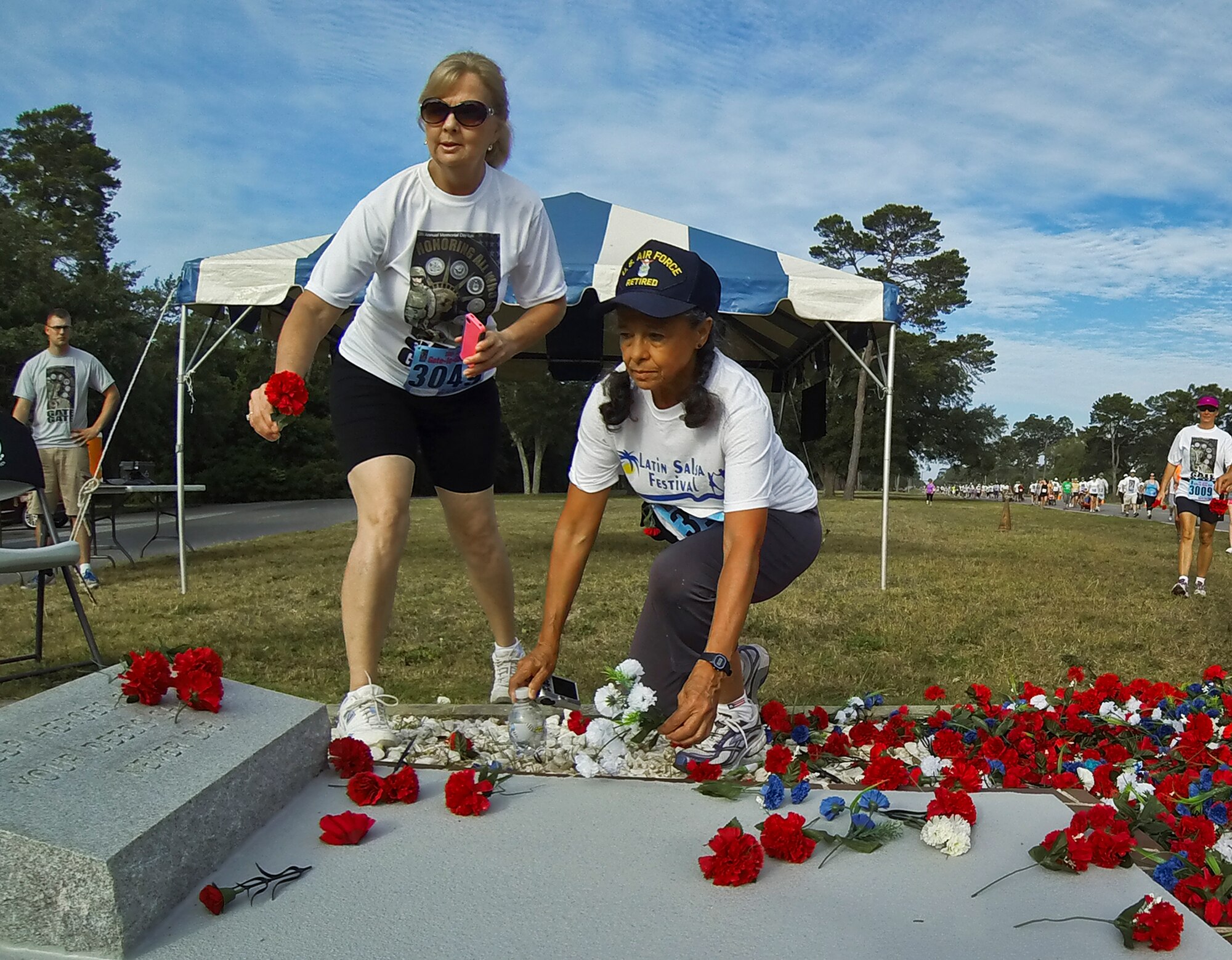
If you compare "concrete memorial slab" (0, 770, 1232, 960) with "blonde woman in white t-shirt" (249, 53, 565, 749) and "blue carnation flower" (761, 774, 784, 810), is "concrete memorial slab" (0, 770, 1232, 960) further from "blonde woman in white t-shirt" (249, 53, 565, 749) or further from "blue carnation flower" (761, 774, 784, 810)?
"blonde woman in white t-shirt" (249, 53, 565, 749)

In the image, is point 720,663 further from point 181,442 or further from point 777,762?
point 181,442

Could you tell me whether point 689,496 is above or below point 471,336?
below

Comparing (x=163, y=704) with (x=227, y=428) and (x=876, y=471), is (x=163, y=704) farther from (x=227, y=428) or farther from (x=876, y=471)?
(x=876, y=471)

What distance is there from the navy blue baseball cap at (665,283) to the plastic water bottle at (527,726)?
1075mm

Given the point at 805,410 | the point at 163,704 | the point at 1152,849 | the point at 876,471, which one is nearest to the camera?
the point at 1152,849

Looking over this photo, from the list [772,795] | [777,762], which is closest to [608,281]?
[777,762]

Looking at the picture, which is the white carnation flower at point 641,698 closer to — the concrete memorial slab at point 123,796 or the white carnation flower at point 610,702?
the white carnation flower at point 610,702

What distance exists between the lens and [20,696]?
384 cm

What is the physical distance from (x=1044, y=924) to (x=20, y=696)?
3.75m

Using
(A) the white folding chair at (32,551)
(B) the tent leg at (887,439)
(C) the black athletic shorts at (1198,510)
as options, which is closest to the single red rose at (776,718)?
(A) the white folding chair at (32,551)

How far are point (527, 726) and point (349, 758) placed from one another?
601mm

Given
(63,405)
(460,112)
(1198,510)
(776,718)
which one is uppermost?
(460,112)

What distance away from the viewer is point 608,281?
7.16m

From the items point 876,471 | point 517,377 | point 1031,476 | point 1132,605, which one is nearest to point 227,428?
point 517,377
